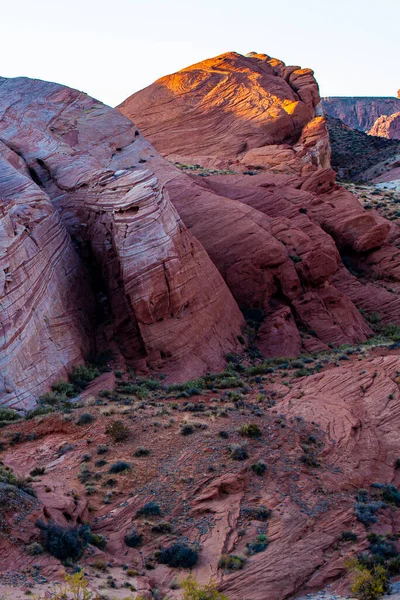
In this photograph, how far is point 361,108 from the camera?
188125 mm

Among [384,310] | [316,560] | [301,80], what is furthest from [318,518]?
[301,80]

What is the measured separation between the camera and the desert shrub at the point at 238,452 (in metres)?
19.4

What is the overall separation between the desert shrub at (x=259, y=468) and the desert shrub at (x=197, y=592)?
4.87m

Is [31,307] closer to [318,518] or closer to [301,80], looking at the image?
[318,518]

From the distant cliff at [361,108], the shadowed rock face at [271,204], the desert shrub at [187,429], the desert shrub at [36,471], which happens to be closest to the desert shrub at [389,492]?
the desert shrub at [187,429]

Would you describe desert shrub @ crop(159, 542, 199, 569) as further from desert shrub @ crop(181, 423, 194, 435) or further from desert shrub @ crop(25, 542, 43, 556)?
desert shrub @ crop(181, 423, 194, 435)

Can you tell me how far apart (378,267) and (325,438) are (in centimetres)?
2043

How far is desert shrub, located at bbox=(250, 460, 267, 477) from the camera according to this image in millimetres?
18938

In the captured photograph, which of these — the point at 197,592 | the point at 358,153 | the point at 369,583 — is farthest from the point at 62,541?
the point at 358,153

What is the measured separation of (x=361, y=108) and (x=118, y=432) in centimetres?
17849

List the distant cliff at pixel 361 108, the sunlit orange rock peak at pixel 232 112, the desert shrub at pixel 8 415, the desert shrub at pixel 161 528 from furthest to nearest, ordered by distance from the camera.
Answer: the distant cliff at pixel 361 108 < the sunlit orange rock peak at pixel 232 112 < the desert shrub at pixel 8 415 < the desert shrub at pixel 161 528

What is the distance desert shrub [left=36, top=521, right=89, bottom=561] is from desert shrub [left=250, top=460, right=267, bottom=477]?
5.03m

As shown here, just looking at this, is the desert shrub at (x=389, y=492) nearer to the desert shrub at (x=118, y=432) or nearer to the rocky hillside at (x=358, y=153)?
the desert shrub at (x=118, y=432)

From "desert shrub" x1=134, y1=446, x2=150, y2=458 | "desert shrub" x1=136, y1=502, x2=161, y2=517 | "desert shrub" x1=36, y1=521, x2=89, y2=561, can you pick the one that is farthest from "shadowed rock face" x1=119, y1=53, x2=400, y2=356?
"desert shrub" x1=36, y1=521, x2=89, y2=561
